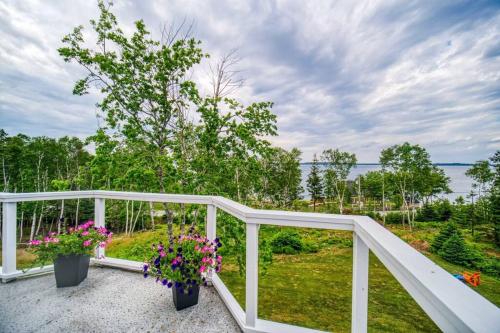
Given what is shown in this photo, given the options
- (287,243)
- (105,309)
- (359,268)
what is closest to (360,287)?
(359,268)

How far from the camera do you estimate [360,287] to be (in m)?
1.34

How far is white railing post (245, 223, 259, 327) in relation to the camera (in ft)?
5.79

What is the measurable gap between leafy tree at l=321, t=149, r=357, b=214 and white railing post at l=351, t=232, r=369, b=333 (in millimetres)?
30392

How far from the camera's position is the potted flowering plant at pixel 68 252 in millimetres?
2422

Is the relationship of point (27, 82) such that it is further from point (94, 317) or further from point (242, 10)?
point (94, 317)

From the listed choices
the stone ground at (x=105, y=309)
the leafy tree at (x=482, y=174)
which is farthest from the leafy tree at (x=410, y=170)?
the stone ground at (x=105, y=309)

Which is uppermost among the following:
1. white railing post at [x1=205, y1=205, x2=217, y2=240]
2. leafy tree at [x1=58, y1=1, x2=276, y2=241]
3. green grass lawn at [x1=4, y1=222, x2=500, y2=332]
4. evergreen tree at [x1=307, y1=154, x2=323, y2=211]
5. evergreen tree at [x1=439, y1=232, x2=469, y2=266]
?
leafy tree at [x1=58, y1=1, x2=276, y2=241]

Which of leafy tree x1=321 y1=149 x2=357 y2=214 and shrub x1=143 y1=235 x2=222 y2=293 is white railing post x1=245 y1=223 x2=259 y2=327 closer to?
shrub x1=143 y1=235 x2=222 y2=293

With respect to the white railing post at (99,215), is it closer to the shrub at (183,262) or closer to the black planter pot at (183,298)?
the shrub at (183,262)

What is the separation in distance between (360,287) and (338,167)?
3140 centimetres

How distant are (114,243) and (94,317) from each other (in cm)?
1761

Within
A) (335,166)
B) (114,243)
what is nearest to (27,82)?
(114,243)

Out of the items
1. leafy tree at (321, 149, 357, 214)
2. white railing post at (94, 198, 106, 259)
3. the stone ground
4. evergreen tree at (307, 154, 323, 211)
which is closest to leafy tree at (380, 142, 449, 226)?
leafy tree at (321, 149, 357, 214)

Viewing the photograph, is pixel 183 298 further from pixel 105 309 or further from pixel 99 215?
pixel 99 215
